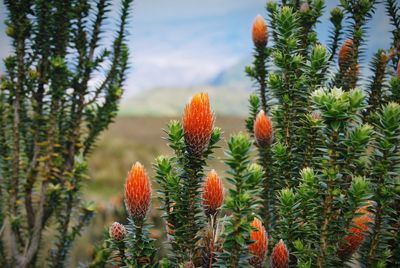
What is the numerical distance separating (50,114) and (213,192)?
212 centimetres

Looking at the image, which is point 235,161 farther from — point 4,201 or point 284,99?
point 4,201

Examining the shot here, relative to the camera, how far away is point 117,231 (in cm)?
161

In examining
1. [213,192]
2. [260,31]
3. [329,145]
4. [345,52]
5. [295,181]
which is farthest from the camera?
[260,31]

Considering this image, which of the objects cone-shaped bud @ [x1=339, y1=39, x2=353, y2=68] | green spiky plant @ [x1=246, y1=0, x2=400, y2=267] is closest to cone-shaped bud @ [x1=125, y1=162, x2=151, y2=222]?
green spiky plant @ [x1=246, y1=0, x2=400, y2=267]

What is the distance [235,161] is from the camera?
1.29 m

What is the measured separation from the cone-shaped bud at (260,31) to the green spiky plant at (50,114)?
122 centimetres

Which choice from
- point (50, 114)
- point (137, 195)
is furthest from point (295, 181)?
point (50, 114)

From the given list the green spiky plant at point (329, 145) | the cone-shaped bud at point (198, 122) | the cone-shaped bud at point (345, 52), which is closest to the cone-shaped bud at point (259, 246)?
the green spiky plant at point (329, 145)

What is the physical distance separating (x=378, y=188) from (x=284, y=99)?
0.60 m

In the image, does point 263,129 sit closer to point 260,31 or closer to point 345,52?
point 345,52

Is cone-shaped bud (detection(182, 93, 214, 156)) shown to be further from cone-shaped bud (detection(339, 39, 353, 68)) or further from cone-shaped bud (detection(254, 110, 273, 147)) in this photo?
cone-shaped bud (detection(339, 39, 353, 68))

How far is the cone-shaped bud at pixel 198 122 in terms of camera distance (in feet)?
4.84

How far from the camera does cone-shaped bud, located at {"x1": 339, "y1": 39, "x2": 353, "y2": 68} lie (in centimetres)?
240

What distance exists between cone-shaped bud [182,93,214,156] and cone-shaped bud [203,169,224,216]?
12 centimetres
